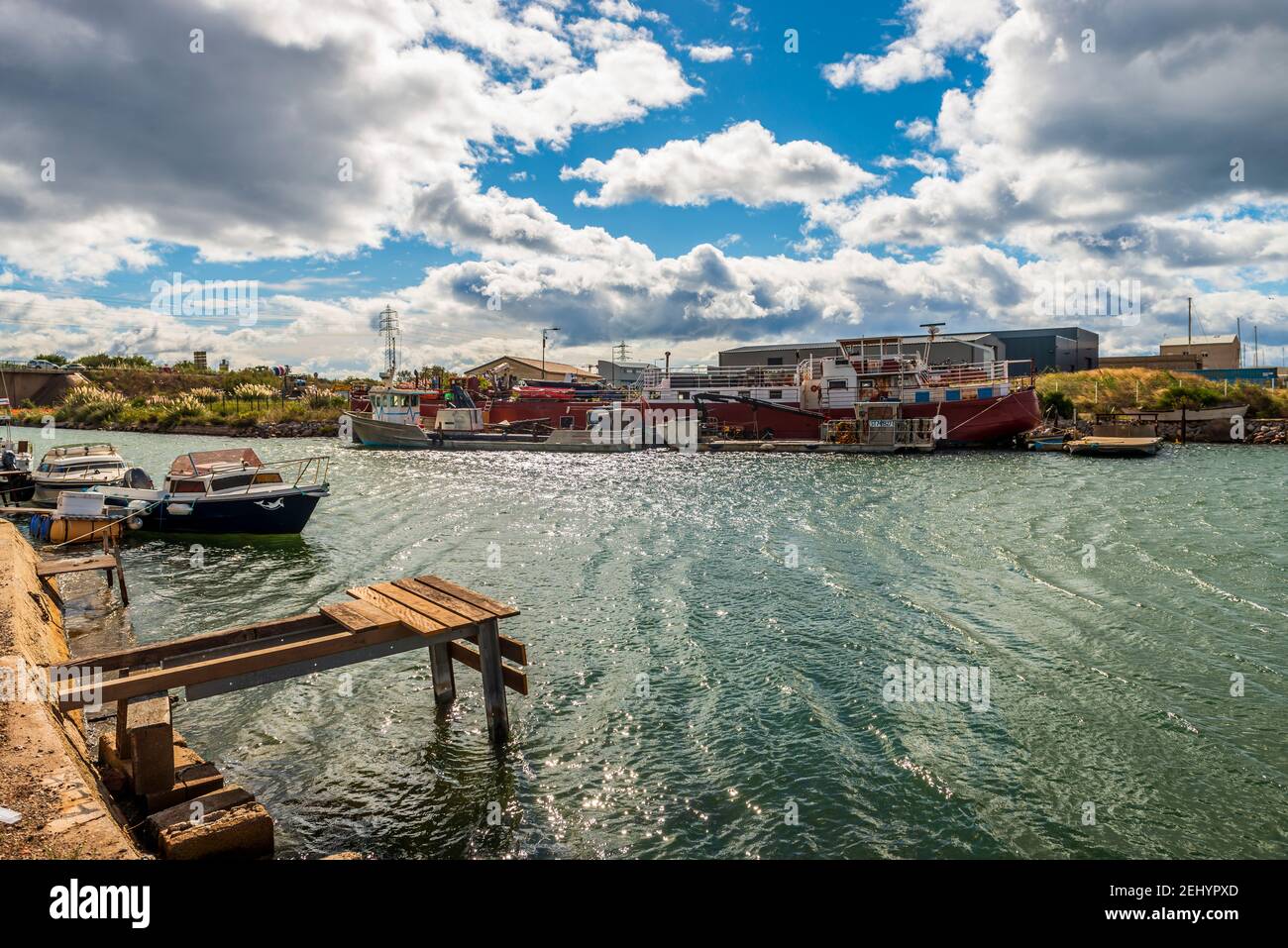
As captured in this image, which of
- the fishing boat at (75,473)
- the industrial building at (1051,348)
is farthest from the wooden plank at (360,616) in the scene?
the industrial building at (1051,348)

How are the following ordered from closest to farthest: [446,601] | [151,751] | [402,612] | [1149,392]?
[151,751] < [402,612] < [446,601] < [1149,392]

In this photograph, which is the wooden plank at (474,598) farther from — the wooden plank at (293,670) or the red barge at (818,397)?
the red barge at (818,397)

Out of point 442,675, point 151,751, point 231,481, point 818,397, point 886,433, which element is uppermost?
point 818,397

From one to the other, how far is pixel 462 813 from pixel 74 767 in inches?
136

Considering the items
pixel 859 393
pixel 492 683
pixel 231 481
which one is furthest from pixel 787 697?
pixel 859 393

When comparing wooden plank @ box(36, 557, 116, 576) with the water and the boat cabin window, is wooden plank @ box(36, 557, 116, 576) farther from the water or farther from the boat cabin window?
the boat cabin window

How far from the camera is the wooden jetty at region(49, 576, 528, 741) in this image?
7.11m

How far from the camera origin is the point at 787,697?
10.6 m

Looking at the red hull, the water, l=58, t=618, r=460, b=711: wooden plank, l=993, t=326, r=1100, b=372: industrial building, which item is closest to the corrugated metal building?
l=993, t=326, r=1100, b=372: industrial building

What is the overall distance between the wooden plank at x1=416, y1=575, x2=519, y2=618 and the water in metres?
1.75

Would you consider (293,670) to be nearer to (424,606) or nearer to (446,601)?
(424,606)

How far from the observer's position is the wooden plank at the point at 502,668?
9477mm

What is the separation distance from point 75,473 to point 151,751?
26.1m
